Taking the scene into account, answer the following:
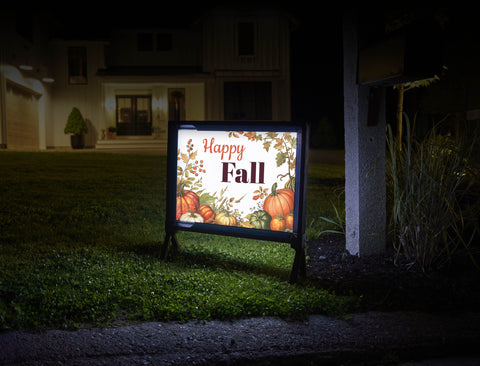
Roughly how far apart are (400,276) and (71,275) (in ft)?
8.84

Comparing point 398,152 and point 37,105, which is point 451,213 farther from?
point 37,105

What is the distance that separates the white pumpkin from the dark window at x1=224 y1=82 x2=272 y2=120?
18.2 metres

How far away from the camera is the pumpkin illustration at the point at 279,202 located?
3799mm

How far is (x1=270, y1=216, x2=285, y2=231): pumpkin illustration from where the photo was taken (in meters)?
3.81

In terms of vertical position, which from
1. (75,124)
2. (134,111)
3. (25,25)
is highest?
(25,25)

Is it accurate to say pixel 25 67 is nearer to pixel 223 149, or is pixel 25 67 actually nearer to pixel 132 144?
pixel 132 144

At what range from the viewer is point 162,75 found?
67.9ft

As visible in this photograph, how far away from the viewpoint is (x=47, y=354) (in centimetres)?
241

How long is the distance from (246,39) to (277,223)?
19300mm

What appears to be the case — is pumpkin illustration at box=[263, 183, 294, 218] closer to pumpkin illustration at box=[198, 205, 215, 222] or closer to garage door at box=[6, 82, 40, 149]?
pumpkin illustration at box=[198, 205, 215, 222]

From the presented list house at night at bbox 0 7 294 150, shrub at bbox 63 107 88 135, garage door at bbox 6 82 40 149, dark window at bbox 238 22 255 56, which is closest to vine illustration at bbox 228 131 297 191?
garage door at bbox 6 82 40 149

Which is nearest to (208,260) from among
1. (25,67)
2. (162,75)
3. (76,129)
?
(25,67)

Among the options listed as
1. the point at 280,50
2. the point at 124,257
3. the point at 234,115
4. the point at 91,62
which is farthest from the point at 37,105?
the point at 124,257

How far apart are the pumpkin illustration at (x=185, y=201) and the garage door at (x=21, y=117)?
14446 mm
